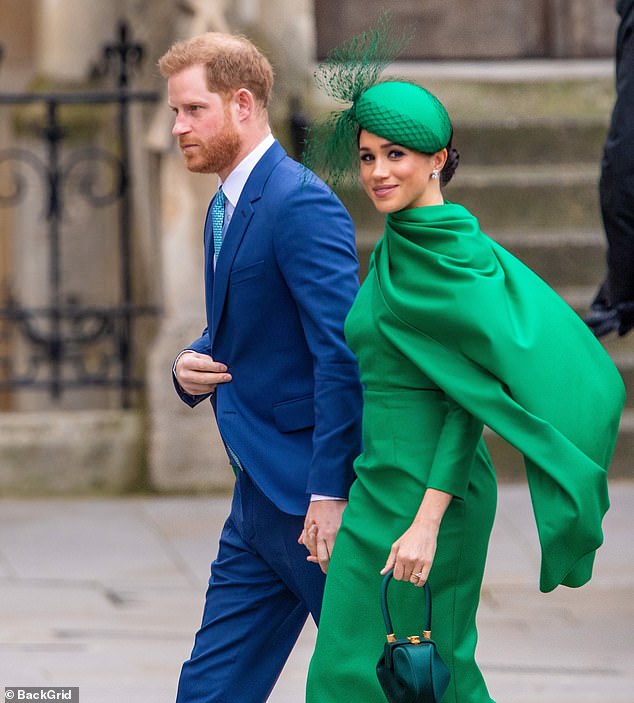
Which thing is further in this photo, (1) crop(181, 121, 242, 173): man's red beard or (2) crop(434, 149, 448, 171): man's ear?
(1) crop(181, 121, 242, 173): man's red beard

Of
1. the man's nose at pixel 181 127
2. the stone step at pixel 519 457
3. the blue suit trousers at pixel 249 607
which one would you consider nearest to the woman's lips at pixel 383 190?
the man's nose at pixel 181 127

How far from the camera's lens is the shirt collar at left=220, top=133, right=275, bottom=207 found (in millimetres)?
3789

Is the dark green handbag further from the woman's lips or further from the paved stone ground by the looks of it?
the paved stone ground

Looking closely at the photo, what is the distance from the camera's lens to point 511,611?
631 centimetres

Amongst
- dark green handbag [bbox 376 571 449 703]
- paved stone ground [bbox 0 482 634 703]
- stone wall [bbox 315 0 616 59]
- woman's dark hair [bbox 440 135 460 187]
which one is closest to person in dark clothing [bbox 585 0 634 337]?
paved stone ground [bbox 0 482 634 703]

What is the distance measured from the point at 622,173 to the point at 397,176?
2.04 meters

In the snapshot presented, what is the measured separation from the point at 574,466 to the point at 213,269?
3.22 ft

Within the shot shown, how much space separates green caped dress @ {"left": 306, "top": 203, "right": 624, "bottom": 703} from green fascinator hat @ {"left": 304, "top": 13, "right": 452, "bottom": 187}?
163 mm

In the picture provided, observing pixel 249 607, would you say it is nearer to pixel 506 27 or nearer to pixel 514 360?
pixel 514 360

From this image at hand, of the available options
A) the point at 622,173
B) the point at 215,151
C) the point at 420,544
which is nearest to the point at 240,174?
the point at 215,151

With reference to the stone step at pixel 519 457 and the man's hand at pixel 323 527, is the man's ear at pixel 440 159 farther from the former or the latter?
the stone step at pixel 519 457

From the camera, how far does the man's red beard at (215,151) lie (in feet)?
12.3

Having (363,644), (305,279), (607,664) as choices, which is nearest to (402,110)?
(305,279)

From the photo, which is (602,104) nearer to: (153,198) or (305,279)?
(153,198)
